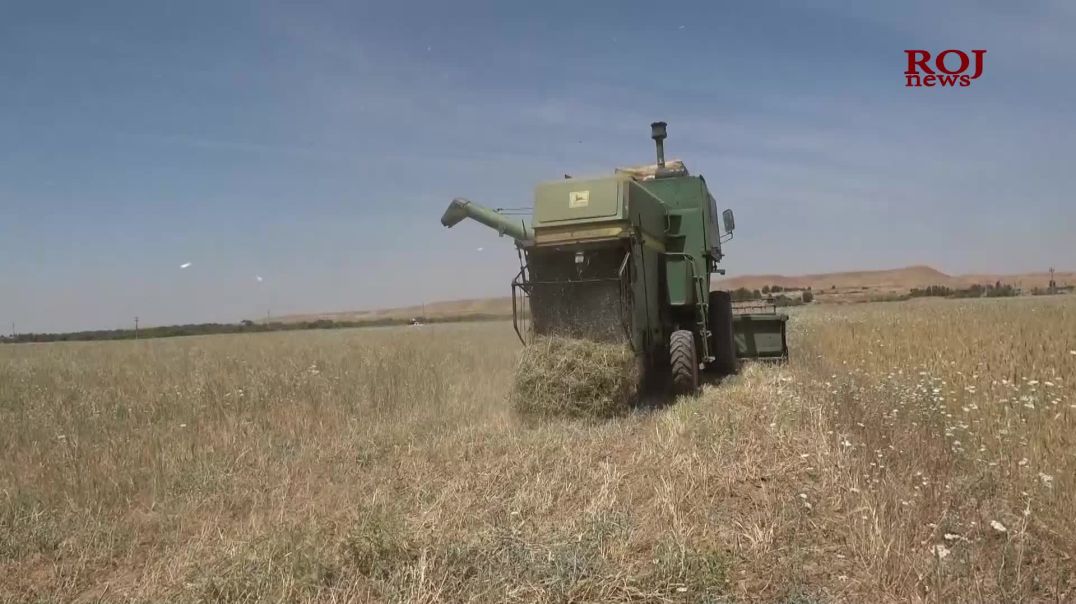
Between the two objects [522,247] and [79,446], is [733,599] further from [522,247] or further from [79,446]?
[79,446]

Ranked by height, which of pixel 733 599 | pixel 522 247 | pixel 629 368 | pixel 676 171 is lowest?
pixel 733 599

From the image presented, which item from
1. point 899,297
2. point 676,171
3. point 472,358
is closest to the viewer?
point 676,171

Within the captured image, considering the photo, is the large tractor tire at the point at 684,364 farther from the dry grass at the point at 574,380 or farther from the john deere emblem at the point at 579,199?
the john deere emblem at the point at 579,199

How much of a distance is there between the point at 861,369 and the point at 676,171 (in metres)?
3.62

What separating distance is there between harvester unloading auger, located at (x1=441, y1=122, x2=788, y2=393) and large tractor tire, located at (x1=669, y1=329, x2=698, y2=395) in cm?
1

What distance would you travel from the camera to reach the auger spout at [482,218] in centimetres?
920

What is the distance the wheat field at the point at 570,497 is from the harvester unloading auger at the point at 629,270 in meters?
1.06

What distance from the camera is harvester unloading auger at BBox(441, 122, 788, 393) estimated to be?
718cm

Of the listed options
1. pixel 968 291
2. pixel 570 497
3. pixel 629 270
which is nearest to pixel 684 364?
pixel 629 270

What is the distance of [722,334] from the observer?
9.53 m

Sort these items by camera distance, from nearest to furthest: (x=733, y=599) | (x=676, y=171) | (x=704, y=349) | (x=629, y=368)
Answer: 1. (x=733, y=599)
2. (x=629, y=368)
3. (x=704, y=349)
4. (x=676, y=171)

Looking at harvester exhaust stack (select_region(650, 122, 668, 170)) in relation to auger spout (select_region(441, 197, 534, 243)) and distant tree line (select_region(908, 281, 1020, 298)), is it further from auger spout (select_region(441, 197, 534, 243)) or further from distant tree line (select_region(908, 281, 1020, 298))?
distant tree line (select_region(908, 281, 1020, 298))

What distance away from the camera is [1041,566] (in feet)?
10.4

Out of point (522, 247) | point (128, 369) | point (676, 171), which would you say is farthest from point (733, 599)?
point (128, 369)
